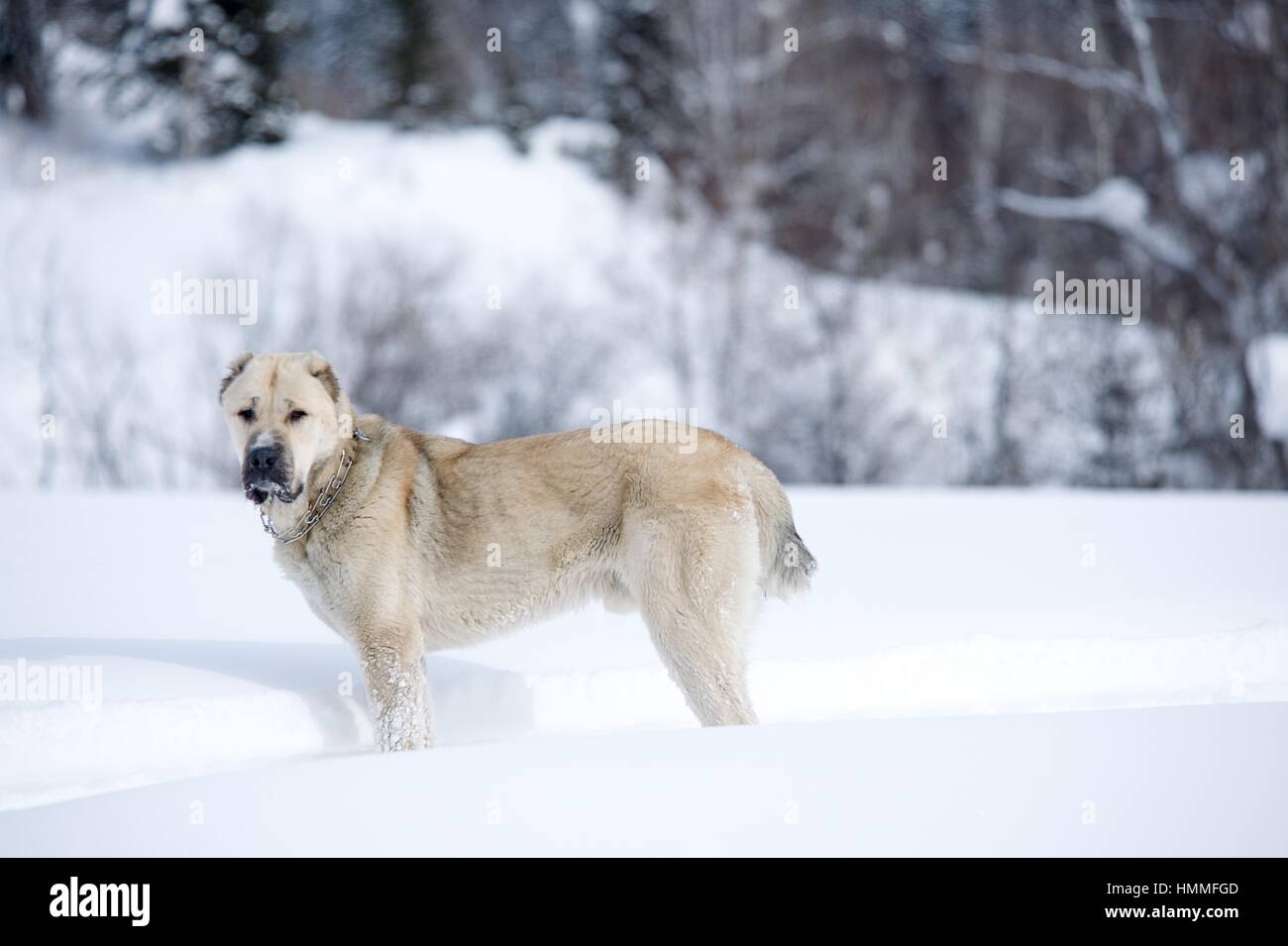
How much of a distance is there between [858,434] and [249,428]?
48.5ft

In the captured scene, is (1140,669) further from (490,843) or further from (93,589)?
(93,589)

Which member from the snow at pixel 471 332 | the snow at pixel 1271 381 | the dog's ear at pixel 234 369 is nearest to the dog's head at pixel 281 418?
the dog's ear at pixel 234 369

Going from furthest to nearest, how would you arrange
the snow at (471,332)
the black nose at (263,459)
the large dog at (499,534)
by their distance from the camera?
the snow at (471,332), the large dog at (499,534), the black nose at (263,459)

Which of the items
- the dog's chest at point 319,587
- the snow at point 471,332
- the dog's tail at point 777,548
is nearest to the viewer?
the dog's chest at point 319,587

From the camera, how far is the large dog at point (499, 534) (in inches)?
182

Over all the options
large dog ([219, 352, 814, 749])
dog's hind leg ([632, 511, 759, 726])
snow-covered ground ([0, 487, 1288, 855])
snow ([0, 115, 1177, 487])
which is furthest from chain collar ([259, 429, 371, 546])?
snow ([0, 115, 1177, 487])

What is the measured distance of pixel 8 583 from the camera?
709cm

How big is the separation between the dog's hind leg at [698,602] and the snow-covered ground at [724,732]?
49cm

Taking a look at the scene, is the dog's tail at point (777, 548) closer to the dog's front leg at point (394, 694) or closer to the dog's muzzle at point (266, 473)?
the dog's front leg at point (394, 694)

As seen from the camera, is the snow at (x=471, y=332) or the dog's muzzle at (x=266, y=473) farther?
the snow at (x=471, y=332)

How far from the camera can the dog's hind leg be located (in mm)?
4594

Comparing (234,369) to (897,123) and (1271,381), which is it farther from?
(897,123)

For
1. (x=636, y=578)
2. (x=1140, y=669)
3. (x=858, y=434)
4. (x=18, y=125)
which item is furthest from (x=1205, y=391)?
(x=18, y=125)

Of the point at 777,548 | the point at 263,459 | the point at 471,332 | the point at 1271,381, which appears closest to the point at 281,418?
the point at 263,459
